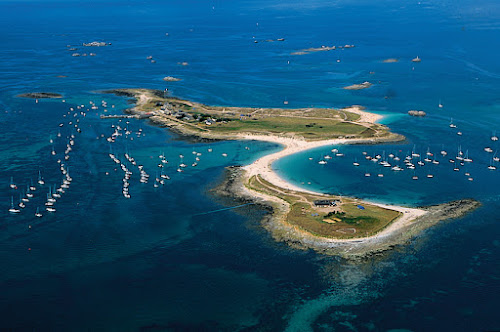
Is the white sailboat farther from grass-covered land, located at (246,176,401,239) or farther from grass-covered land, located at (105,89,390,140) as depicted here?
grass-covered land, located at (246,176,401,239)

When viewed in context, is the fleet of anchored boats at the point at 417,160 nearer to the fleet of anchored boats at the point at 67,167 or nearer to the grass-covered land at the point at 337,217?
the grass-covered land at the point at 337,217

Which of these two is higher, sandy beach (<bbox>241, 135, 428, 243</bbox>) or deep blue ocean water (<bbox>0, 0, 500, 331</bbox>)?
sandy beach (<bbox>241, 135, 428, 243</bbox>)

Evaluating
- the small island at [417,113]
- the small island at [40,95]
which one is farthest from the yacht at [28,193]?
the small island at [417,113]

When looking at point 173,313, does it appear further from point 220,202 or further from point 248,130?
point 248,130

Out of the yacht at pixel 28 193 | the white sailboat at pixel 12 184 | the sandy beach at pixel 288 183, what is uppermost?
the sandy beach at pixel 288 183

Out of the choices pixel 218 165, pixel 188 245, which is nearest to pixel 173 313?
pixel 188 245

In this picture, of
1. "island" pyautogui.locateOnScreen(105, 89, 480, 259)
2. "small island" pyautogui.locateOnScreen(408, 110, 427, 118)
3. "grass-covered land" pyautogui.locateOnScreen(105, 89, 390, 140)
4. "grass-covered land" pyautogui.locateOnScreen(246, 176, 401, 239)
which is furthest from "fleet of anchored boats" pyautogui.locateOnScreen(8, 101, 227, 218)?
"small island" pyautogui.locateOnScreen(408, 110, 427, 118)
